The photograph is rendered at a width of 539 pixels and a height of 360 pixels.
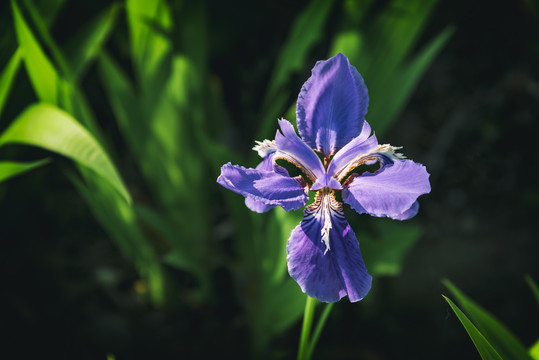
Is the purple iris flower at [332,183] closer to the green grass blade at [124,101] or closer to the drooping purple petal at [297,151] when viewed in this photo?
the drooping purple petal at [297,151]

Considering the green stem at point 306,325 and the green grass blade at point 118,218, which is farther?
the green grass blade at point 118,218

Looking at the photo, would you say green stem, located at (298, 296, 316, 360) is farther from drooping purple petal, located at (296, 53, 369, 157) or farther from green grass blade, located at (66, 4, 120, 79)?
green grass blade, located at (66, 4, 120, 79)

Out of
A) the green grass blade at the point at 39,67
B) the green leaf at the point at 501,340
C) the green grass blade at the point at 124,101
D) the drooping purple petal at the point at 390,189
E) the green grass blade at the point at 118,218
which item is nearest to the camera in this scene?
the drooping purple petal at the point at 390,189

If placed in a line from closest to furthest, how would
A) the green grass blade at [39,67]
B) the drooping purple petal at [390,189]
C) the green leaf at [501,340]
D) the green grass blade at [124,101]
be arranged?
the drooping purple petal at [390,189] < the green leaf at [501,340] < the green grass blade at [39,67] < the green grass blade at [124,101]

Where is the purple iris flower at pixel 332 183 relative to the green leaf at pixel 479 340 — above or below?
above

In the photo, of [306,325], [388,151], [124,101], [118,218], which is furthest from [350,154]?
[124,101]

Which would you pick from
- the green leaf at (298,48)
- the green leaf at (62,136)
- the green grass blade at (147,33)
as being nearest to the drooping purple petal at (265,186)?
the green leaf at (62,136)

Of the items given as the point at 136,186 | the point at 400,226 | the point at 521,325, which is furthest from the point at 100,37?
the point at 521,325
